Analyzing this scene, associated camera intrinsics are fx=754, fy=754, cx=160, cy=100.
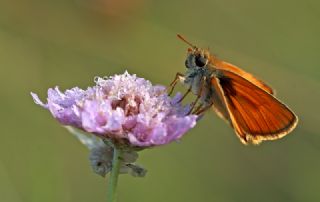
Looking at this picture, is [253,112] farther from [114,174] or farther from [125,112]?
[114,174]

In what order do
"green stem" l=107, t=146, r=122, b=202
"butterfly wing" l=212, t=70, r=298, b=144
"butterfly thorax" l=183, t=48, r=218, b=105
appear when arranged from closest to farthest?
"green stem" l=107, t=146, r=122, b=202 → "butterfly wing" l=212, t=70, r=298, b=144 → "butterfly thorax" l=183, t=48, r=218, b=105

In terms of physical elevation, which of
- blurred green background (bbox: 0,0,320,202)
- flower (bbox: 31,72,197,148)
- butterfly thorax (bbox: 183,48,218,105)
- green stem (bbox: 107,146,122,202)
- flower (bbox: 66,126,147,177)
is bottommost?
green stem (bbox: 107,146,122,202)

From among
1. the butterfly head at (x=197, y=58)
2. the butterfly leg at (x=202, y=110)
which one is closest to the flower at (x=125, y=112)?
the butterfly leg at (x=202, y=110)

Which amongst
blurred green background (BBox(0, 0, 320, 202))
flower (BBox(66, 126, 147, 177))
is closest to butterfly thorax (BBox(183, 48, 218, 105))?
flower (BBox(66, 126, 147, 177))

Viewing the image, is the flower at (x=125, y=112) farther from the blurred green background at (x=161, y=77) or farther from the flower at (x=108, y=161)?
the blurred green background at (x=161, y=77)

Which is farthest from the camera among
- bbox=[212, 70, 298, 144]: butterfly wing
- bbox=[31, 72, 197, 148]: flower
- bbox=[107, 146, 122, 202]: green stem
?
bbox=[212, 70, 298, 144]: butterfly wing

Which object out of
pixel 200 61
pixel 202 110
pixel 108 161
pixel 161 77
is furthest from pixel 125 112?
pixel 161 77

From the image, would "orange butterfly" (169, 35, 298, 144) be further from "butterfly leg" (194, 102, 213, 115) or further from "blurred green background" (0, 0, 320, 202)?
"blurred green background" (0, 0, 320, 202)
